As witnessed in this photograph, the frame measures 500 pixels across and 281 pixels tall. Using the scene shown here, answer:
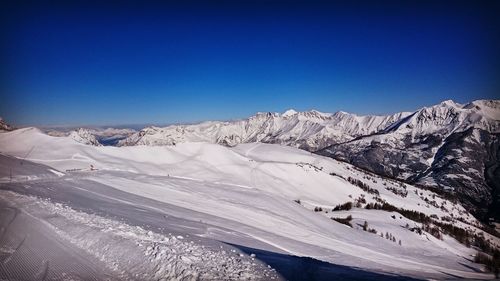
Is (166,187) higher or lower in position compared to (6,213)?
higher

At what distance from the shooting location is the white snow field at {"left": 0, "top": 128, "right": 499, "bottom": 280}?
9.09 m

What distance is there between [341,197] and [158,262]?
34.4 metres

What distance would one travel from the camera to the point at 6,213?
12180mm

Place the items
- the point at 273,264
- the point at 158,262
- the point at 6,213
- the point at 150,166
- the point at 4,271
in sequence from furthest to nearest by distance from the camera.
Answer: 1. the point at 150,166
2. the point at 6,213
3. the point at 273,264
4. the point at 158,262
5. the point at 4,271

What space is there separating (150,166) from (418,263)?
76.1 feet

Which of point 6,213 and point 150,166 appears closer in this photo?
point 6,213

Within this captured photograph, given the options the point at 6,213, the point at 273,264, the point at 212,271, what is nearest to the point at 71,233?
the point at 6,213

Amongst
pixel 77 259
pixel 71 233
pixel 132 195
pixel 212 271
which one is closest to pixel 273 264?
pixel 212 271

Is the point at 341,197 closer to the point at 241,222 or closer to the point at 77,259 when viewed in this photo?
the point at 241,222

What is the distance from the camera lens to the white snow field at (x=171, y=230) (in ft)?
29.8

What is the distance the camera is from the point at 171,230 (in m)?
12.4

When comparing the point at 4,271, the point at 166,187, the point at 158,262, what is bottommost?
the point at 4,271

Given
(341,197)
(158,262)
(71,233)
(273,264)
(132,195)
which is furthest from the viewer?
(341,197)

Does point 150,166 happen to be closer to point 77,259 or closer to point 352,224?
point 352,224
